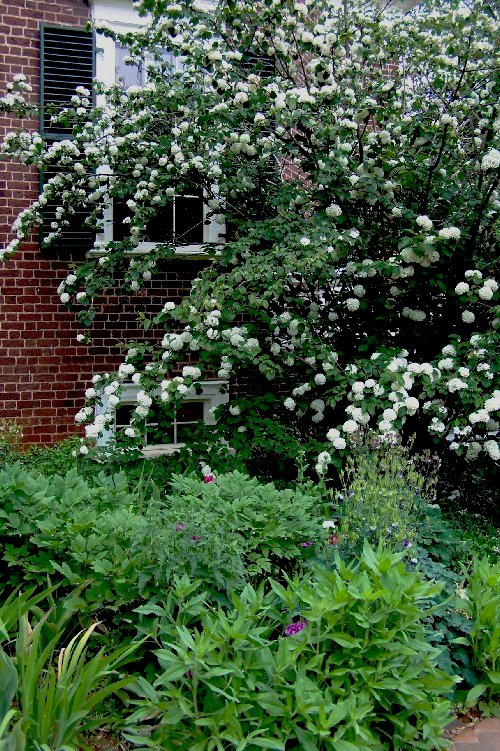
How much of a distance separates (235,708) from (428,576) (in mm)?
1407

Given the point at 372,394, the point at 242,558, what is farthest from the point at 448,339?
the point at 242,558

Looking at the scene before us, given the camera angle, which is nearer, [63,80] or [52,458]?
[52,458]

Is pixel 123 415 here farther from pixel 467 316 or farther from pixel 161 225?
pixel 467 316

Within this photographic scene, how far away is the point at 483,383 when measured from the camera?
5.09m

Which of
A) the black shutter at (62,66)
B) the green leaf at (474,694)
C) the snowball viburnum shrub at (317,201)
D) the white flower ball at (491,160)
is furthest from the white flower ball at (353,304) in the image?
the green leaf at (474,694)

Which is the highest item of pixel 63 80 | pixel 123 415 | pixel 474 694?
pixel 63 80

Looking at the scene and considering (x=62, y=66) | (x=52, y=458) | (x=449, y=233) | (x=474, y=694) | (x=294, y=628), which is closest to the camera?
(x=294, y=628)

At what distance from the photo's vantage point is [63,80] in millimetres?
6805

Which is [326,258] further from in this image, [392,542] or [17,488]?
[17,488]

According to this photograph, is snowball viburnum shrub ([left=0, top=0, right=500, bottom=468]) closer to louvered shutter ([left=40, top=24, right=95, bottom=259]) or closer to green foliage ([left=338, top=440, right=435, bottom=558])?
louvered shutter ([left=40, top=24, right=95, bottom=259])

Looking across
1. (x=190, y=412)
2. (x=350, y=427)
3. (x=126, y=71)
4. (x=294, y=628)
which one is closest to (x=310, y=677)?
(x=294, y=628)

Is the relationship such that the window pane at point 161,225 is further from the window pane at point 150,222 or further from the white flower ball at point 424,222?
the white flower ball at point 424,222

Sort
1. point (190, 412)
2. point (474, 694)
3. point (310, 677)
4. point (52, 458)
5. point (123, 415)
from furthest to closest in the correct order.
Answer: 1. point (190, 412)
2. point (123, 415)
3. point (52, 458)
4. point (474, 694)
5. point (310, 677)

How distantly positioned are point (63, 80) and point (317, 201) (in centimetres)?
269
